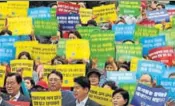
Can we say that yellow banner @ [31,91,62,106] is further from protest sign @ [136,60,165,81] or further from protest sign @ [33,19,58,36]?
protest sign @ [33,19,58,36]

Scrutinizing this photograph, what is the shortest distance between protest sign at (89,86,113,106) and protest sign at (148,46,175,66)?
2556 mm

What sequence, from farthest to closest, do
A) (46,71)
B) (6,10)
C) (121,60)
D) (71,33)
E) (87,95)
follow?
(6,10)
(71,33)
(121,60)
(46,71)
(87,95)

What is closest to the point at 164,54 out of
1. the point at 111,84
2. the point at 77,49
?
the point at 77,49

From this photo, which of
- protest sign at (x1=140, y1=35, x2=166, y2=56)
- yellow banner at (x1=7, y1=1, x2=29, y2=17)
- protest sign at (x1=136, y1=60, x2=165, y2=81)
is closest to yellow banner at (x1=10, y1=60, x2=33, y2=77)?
protest sign at (x1=136, y1=60, x2=165, y2=81)

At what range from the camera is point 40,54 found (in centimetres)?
1193

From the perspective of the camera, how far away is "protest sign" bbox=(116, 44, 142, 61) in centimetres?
1215

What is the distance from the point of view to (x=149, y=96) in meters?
9.73

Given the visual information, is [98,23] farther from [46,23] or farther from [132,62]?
[132,62]

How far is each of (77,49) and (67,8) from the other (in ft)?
9.82

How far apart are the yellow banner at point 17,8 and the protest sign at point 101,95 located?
190 inches

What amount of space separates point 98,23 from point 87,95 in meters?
5.25

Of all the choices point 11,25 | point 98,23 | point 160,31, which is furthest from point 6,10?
point 160,31

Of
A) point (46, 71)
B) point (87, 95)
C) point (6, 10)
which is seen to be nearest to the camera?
point (87, 95)

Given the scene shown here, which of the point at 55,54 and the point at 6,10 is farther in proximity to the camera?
the point at 6,10
